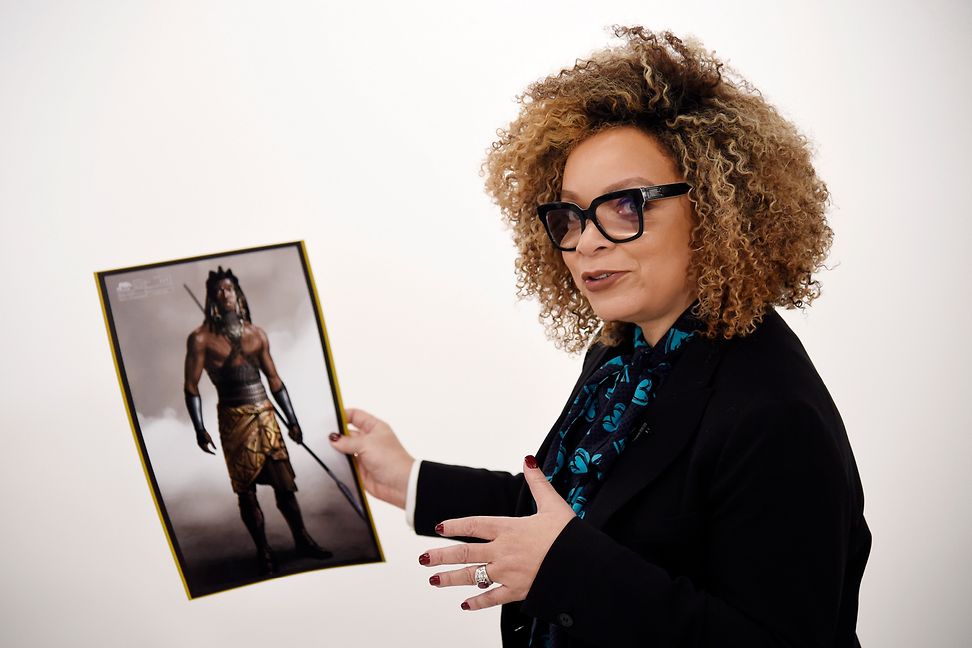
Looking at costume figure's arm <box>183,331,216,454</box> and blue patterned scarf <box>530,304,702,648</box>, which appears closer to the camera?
blue patterned scarf <box>530,304,702,648</box>

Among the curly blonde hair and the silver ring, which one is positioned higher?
the curly blonde hair

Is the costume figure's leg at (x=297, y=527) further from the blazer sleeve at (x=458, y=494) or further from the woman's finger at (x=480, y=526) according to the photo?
the woman's finger at (x=480, y=526)

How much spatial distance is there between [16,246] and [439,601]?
1.76m

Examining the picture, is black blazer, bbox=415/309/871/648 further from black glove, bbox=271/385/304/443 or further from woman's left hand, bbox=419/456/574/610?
black glove, bbox=271/385/304/443

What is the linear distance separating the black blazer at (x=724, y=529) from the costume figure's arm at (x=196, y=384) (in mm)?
730

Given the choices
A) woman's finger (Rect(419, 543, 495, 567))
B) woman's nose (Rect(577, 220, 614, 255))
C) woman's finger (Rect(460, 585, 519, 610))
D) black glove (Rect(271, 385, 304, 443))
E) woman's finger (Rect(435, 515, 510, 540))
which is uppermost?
woman's nose (Rect(577, 220, 614, 255))

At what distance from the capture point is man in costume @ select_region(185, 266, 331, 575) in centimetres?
164

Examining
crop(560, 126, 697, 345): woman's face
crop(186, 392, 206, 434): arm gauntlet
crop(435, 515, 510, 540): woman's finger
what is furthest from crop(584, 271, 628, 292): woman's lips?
crop(186, 392, 206, 434): arm gauntlet

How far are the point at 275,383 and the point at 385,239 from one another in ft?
3.96

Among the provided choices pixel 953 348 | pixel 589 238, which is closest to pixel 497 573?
pixel 589 238

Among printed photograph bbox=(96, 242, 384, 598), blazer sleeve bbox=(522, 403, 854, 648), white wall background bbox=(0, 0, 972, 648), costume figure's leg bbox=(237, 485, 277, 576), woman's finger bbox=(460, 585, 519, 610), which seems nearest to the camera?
blazer sleeve bbox=(522, 403, 854, 648)

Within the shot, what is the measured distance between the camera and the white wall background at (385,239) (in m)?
2.69

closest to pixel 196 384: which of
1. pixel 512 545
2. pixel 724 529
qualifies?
pixel 512 545

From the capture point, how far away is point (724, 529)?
1.30 m
